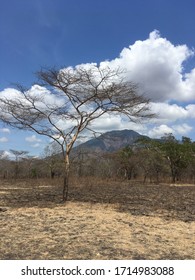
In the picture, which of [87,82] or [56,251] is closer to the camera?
[56,251]

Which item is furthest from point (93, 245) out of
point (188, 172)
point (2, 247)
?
point (188, 172)

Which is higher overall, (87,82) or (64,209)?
(87,82)

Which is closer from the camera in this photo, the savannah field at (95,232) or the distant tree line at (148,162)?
the savannah field at (95,232)

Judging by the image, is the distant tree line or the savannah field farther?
the distant tree line

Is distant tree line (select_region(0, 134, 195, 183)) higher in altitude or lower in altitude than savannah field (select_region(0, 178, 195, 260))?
higher

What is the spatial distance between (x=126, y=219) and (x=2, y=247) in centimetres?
382

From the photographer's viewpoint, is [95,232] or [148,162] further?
[148,162]

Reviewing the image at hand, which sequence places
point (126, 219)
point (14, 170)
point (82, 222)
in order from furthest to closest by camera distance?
1. point (14, 170)
2. point (126, 219)
3. point (82, 222)

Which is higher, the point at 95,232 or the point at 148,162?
the point at 148,162

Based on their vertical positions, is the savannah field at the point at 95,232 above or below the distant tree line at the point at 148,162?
below

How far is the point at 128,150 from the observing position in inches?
1501

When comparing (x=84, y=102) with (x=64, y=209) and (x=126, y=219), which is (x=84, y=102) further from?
(x=126, y=219)

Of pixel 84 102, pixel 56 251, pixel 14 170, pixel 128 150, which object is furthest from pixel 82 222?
pixel 14 170

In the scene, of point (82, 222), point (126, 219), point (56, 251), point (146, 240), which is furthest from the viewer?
point (126, 219)
